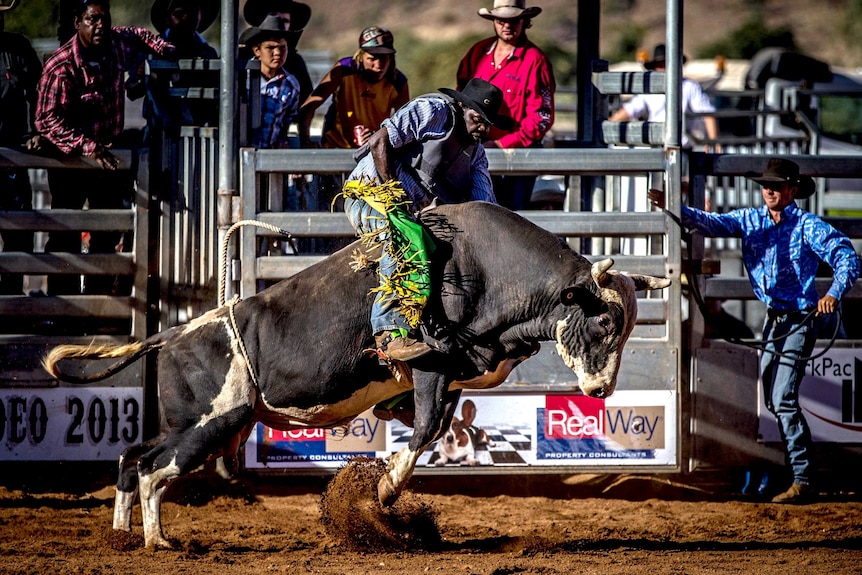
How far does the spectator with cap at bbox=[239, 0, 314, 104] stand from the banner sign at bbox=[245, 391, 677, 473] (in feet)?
8.63

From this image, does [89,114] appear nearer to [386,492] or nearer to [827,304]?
[386,492]

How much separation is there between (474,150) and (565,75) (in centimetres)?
2943

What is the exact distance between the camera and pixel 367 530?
237 inches

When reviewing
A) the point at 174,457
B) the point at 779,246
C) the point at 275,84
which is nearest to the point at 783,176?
the point at 779,246

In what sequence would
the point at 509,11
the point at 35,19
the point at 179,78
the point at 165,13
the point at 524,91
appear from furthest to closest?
1. the point at 35,19
2. the point at 165,13
3. the point at 509,11
4. the point at 524,91
5. the point at 179,78

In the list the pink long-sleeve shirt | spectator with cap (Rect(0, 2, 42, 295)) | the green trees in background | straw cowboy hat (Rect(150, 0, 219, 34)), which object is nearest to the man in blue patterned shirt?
the pink long-sleeve shirt

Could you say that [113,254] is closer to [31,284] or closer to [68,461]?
[68,461]

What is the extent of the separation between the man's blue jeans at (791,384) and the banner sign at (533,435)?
651 millimetres

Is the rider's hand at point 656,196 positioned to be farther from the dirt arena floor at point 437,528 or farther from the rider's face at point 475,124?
the dirt arena floor at point 437,528

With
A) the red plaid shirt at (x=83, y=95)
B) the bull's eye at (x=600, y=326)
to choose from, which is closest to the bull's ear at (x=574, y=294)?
the bull's eye at (x=600, y=326)

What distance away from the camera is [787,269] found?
707 cm

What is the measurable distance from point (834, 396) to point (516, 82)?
3038 mm

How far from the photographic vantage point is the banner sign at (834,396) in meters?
7.36

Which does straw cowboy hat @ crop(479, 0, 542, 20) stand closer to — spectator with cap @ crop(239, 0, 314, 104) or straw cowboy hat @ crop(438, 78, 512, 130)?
spectator with cap @ crop(239, 0, 314, 104)
